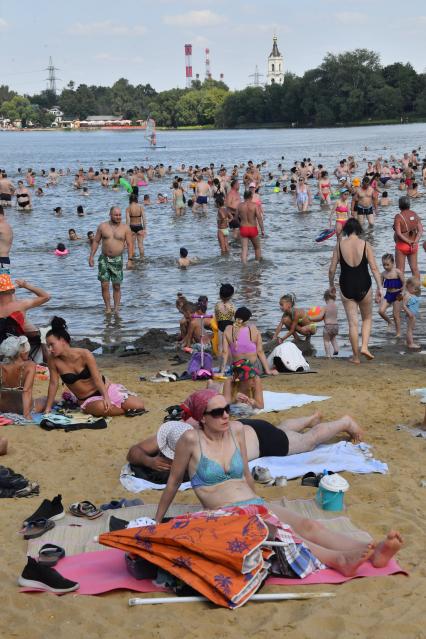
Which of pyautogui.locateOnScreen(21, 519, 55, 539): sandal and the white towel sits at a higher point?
pyautogui.locateOnScreen(21, 519, 55, 539): sandal

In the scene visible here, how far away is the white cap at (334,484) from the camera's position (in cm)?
514

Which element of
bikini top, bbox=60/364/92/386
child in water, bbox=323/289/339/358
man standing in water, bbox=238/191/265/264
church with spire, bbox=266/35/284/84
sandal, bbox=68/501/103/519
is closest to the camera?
sandal, bbox=68/501/103/519

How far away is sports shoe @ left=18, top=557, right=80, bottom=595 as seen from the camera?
14.1 feet

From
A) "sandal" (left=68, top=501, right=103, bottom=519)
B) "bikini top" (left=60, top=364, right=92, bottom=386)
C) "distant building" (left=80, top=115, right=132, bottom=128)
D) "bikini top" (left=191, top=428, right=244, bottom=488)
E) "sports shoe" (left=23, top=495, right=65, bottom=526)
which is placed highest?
"distant building" (left=80, top=115, right=132, bottom=128)

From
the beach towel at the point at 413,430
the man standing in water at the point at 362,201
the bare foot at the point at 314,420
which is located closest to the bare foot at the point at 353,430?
the bare foot at the point at 314,420

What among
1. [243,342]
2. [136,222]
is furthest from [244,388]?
[136,222]

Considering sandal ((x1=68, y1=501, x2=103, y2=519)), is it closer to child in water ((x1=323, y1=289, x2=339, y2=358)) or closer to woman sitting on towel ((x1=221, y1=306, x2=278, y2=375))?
woman sitting on towel ((x1=221, y1=306, x2=278, y2=375))

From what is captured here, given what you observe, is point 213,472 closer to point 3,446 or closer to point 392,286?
point 3,446

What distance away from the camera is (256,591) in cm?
418

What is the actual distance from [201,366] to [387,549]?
188 inches

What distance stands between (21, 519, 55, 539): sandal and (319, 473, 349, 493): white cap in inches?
66.9

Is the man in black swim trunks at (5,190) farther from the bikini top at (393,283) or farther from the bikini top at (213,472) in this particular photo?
the bikini top at (213,472)

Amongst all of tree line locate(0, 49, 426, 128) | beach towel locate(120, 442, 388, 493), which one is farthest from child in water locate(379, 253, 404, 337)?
tree line locate(0, 49, 426, 128)

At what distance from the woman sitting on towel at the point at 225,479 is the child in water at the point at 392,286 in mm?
5841
